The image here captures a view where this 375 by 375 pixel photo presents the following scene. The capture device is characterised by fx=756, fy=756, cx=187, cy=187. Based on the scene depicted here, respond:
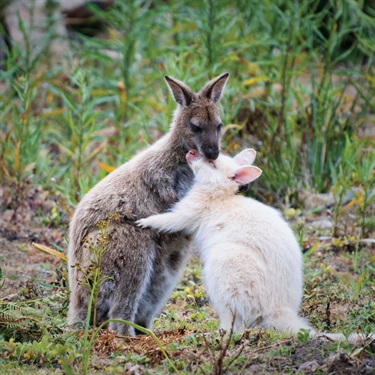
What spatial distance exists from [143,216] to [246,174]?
0.85 meters

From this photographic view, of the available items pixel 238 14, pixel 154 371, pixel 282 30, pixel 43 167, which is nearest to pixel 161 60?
pixel 238 14

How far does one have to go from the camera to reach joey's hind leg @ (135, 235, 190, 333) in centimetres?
574

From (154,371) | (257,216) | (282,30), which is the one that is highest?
(282,30)

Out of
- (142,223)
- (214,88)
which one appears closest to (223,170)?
(142,223)

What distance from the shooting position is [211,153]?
5977 millimetres

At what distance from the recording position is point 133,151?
8.85 meters

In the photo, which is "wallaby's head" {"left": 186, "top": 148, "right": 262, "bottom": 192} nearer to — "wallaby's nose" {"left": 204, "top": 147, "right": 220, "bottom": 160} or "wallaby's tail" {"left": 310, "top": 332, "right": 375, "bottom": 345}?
"wallaby's nose" {"left": 204, "top": 147, "right": 220, "bottom": 160}

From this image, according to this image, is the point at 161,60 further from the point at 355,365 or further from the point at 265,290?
the point at 355,365

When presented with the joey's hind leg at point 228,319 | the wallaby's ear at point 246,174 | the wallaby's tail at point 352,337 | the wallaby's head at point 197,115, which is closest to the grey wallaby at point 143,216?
the wallaby's head at point 197,115

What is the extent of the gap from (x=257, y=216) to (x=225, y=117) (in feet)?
10.4

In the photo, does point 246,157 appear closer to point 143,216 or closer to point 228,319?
point 143,216

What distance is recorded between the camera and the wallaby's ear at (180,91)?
20.6ft

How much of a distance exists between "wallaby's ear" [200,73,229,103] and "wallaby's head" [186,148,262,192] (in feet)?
2.05

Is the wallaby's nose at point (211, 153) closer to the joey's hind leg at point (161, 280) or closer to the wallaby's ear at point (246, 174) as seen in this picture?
the wallaby's ear at point (246, 174)
